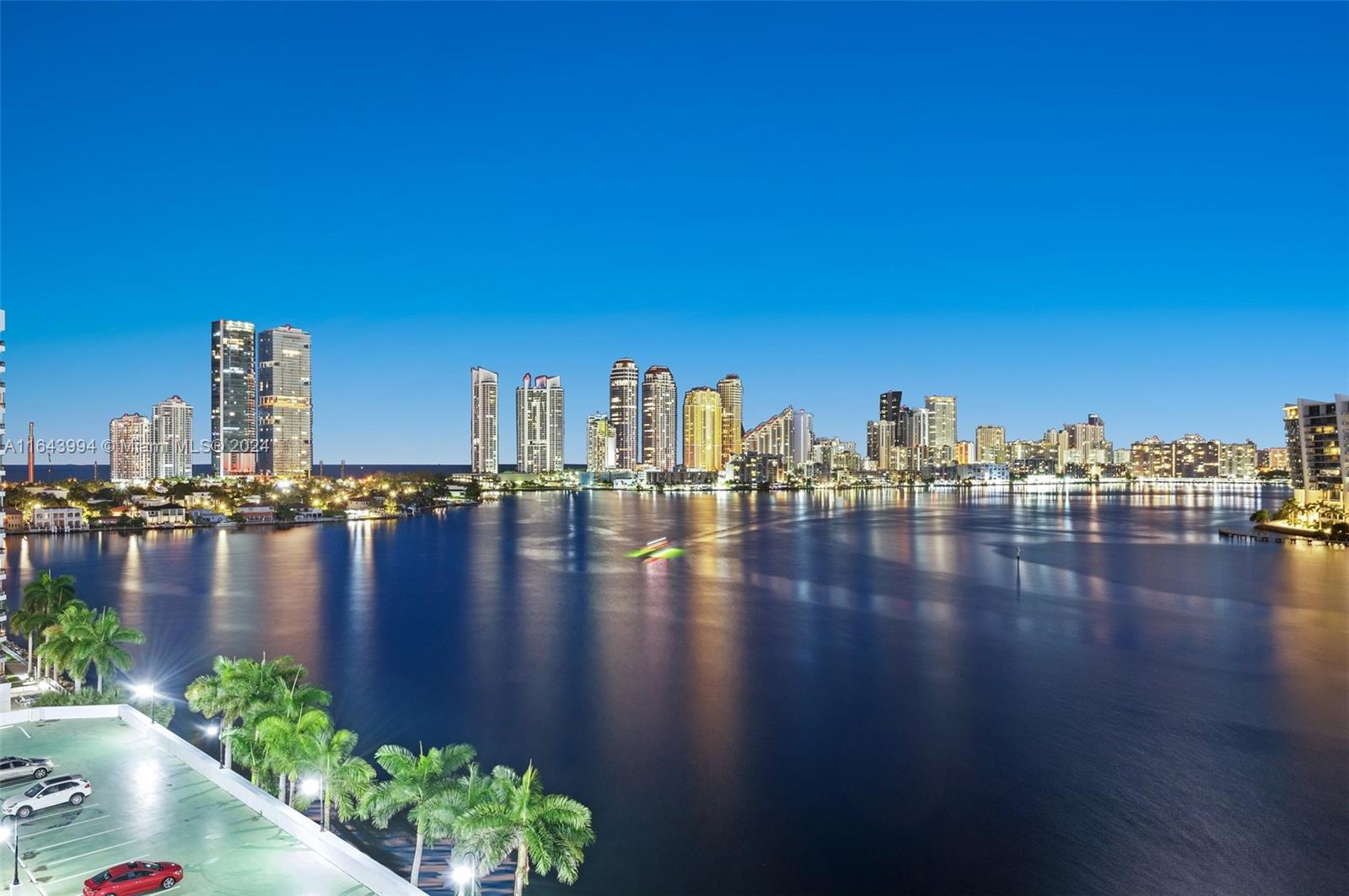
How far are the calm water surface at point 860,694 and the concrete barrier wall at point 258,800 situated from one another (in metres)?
4.90

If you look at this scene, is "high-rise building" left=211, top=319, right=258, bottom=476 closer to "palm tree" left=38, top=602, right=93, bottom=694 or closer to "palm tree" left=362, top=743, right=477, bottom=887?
"palm tree" left=38, top=602, right=93, bottom=694

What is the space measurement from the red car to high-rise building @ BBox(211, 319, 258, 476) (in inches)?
7564

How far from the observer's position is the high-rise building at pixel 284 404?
186m

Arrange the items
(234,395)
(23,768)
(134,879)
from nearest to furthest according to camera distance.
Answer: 1. (134,879)
2. (23,768)
3. (234,395)

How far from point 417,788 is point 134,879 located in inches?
113

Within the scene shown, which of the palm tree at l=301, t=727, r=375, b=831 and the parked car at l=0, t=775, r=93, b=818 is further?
the palm tree at l=301, t=727, r=375, b=831

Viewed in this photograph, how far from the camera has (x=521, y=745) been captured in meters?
18.8

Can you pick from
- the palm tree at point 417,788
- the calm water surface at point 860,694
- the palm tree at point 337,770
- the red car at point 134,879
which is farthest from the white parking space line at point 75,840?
the calm water surface at point 860,694

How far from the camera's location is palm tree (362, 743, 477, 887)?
9.63 meters

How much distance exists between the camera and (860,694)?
911 inches

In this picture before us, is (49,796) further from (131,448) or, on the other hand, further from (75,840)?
(131,448)

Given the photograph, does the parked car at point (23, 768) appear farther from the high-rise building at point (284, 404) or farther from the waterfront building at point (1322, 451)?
the high-rise building at point (284, 404)

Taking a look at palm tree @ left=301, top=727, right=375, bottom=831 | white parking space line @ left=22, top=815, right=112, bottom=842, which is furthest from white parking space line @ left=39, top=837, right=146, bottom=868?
palm tree @ left=301, top=727, right=375, bottom=831

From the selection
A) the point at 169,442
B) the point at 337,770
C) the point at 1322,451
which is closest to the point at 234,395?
the point at 169,442
